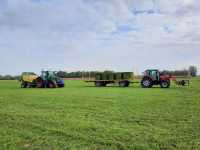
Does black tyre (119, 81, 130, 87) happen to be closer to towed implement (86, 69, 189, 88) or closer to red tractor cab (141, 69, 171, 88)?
towed implement (86, 69, 189, 88)

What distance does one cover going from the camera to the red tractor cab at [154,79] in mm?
29578

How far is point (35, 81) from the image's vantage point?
32750 millimetres

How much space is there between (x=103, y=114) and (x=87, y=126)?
7.17ft

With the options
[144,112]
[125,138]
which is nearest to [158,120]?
[144,112]

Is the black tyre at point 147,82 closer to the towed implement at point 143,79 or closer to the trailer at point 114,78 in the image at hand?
the towed implement at point 143,79

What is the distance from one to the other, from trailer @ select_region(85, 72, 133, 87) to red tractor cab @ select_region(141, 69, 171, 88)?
141 inches

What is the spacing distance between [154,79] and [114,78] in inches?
242

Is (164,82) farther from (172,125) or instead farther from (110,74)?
(172,125)

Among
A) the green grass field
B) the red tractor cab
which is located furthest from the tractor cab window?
the green grass field

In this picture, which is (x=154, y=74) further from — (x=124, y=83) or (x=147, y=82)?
(x=124, y=83)

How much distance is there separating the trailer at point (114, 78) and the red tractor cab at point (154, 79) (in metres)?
3.59

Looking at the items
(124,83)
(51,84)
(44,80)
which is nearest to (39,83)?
(44,80)

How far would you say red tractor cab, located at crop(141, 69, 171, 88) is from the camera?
29.6m

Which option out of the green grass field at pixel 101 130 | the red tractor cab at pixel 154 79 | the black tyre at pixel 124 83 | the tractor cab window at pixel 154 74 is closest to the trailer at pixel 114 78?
the black tyre at pixel 124 83
